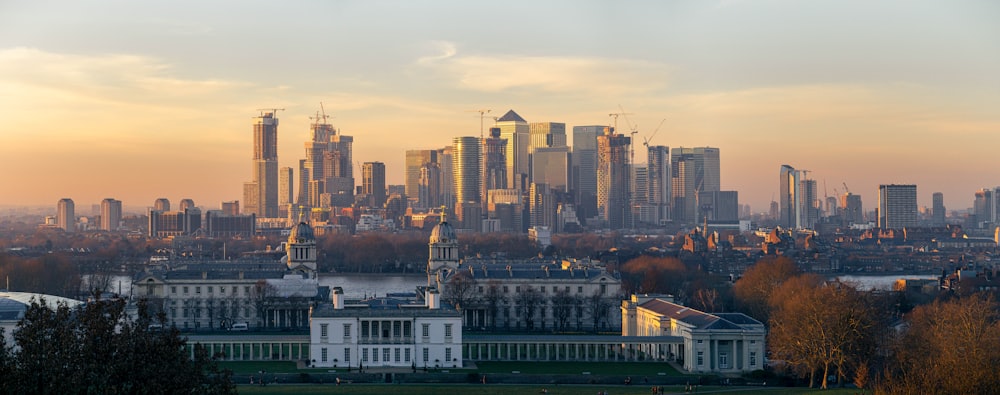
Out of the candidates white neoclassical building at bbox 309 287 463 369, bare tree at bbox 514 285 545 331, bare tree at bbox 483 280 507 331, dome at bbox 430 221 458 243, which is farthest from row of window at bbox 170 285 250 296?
white neoclassical building at bbox 309 287 463 369

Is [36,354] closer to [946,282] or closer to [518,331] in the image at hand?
[518,331]

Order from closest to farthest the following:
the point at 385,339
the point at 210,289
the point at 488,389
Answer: the point at 488,389
the point at 385,339
the point at 210,289

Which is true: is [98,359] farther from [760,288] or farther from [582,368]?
[760,288]

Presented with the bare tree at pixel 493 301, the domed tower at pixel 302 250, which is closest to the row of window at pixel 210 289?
the domed tower at pixel 302 250

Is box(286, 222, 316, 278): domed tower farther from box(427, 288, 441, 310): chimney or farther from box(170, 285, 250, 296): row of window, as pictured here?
box(427, 288, 441, 310): chimney

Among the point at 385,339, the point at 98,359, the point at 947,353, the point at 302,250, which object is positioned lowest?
the point at 385,339

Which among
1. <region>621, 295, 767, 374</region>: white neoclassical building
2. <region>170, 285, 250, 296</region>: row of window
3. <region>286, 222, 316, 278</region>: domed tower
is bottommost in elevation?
<region>621, 295, 767, 374</region>: white neoclassical building

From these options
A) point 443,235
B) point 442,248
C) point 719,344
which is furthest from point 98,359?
point 443,235
